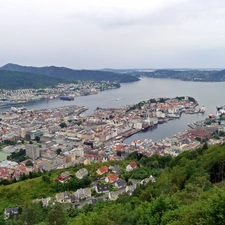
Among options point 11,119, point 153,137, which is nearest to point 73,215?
point 153,137

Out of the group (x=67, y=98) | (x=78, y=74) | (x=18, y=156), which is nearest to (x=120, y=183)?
(x=18, y=156)

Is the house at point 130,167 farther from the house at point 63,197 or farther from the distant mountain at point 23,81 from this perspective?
the distant mountain at point 23,81

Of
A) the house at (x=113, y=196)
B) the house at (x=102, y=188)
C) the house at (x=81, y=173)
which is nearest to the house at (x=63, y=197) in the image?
the house at (x=102, y=188)

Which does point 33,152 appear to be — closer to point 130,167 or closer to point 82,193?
point 130,167

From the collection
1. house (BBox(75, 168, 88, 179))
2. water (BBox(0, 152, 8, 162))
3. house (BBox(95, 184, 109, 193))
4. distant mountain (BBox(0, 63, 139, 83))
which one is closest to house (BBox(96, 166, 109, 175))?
house (BBox(75, 168, 88, 179))

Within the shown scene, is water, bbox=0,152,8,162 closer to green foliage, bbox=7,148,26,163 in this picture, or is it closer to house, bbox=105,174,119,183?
green foliage, bbox=7,148,26,163
